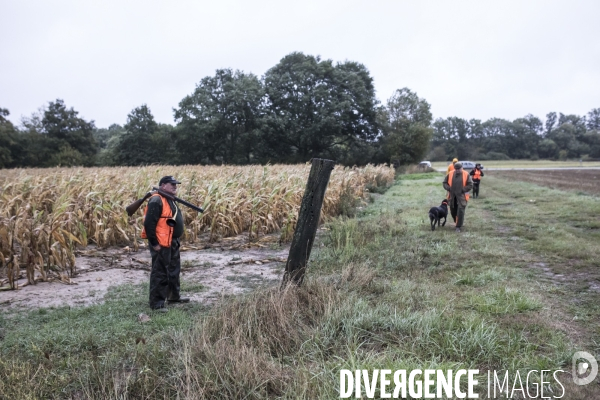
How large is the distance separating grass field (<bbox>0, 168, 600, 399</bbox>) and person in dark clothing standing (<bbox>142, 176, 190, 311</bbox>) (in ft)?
0.93

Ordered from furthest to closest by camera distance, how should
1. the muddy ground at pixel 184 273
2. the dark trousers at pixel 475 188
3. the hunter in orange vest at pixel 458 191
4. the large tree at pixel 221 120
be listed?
the large tree at pixel 221 120 → the dark trousers at pixel 475 188 → the hunter in orange vest at pixel 458 191 → the muddy ground at pixel 184 273

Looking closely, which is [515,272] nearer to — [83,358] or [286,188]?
[83,358]

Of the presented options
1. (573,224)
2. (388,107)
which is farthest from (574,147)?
(573,224)

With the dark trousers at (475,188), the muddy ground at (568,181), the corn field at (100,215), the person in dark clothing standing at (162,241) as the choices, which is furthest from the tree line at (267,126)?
the person in dark clothing standing at (162,241)

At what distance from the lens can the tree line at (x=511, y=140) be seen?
95750 mm

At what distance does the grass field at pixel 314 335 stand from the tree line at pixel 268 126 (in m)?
42.5

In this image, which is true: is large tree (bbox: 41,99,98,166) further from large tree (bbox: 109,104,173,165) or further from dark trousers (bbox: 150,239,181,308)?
dark trousers (bbox: 150,239,181,308)

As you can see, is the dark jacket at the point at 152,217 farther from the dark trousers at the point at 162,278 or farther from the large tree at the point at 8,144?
the large tree at the point at 8,144

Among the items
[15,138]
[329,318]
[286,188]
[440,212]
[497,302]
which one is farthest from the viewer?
[15,138]

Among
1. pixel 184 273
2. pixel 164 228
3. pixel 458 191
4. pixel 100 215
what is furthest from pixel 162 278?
pixel 458 191

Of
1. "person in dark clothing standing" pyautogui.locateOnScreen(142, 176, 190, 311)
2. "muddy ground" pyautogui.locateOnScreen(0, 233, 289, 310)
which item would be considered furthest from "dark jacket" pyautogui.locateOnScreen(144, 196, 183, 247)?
"muddy ground" pyautogui.locateOnScreen(0, 233, 289, 310)

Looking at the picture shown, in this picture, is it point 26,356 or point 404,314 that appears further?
point 404,314

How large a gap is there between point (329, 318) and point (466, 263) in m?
3.89

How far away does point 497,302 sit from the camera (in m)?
5.03
